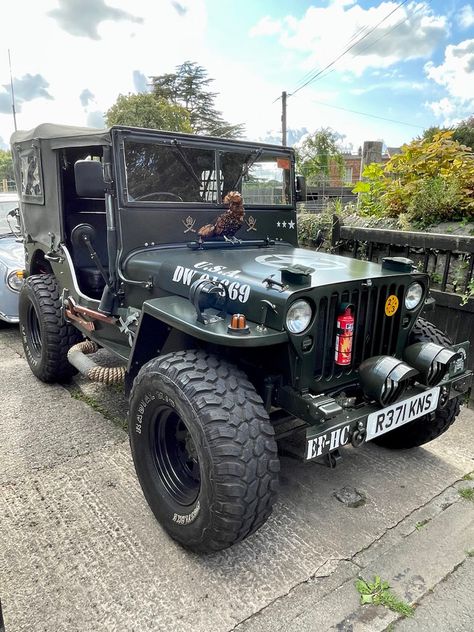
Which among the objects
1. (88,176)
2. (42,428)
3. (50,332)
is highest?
(88,176)

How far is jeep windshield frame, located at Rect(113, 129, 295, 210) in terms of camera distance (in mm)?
3289

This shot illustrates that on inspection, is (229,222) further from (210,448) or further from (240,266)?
(210,448)

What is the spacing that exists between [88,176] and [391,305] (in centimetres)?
215

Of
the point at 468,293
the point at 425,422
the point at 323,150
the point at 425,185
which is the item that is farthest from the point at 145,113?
the point at 425,422

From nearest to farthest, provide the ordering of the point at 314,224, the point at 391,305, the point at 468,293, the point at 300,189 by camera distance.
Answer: the point at 391,305 → the point at 468,293 → the point at 300,189 → the point at 314,224

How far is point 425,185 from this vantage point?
5.36 meters

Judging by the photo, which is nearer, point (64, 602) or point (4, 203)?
point (64, 602)

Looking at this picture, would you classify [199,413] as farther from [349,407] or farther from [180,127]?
[180,127]

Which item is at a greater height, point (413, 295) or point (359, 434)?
point (413, 295)

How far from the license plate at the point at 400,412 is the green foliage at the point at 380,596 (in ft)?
2.21

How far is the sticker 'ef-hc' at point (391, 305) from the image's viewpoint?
2721 mm

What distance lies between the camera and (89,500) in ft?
9.28

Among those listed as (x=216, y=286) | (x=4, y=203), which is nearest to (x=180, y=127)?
(x=4, y=203)

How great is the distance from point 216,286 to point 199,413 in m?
0.69
